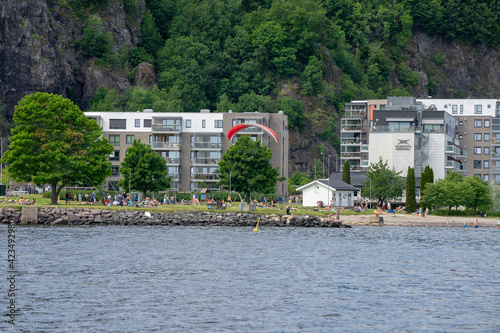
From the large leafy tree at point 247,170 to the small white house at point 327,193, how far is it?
8123mm

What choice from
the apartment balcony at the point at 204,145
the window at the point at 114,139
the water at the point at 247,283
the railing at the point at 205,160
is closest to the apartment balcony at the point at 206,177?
the railing at the point at 205,160

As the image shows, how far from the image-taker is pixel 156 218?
3979 inches

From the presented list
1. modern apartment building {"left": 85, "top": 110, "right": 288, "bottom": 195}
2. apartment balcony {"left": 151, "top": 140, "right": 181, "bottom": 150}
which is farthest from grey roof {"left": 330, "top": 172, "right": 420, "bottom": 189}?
apartment balcony {"left": 151, "top": 140, "right": 181, "bottom": 150}

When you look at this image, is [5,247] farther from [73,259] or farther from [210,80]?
[210,80]

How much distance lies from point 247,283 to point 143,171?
71607mm

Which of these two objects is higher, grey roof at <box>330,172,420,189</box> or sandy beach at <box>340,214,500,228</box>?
grey roof at <box>330,172,420,189</box>

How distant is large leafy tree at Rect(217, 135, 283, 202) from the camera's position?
122062 millimetres

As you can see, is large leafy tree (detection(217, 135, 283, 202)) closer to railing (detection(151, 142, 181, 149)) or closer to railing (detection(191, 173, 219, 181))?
railing (detection(191, 173, 219, 181))

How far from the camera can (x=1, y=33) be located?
162 metres

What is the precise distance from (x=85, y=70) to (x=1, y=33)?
2424 cm

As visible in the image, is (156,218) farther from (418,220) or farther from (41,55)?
(41,55)

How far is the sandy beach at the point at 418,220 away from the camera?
114 meters

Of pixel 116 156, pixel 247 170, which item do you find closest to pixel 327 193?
pixel 247 170

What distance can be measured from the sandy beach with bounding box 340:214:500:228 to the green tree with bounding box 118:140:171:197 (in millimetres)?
30502
